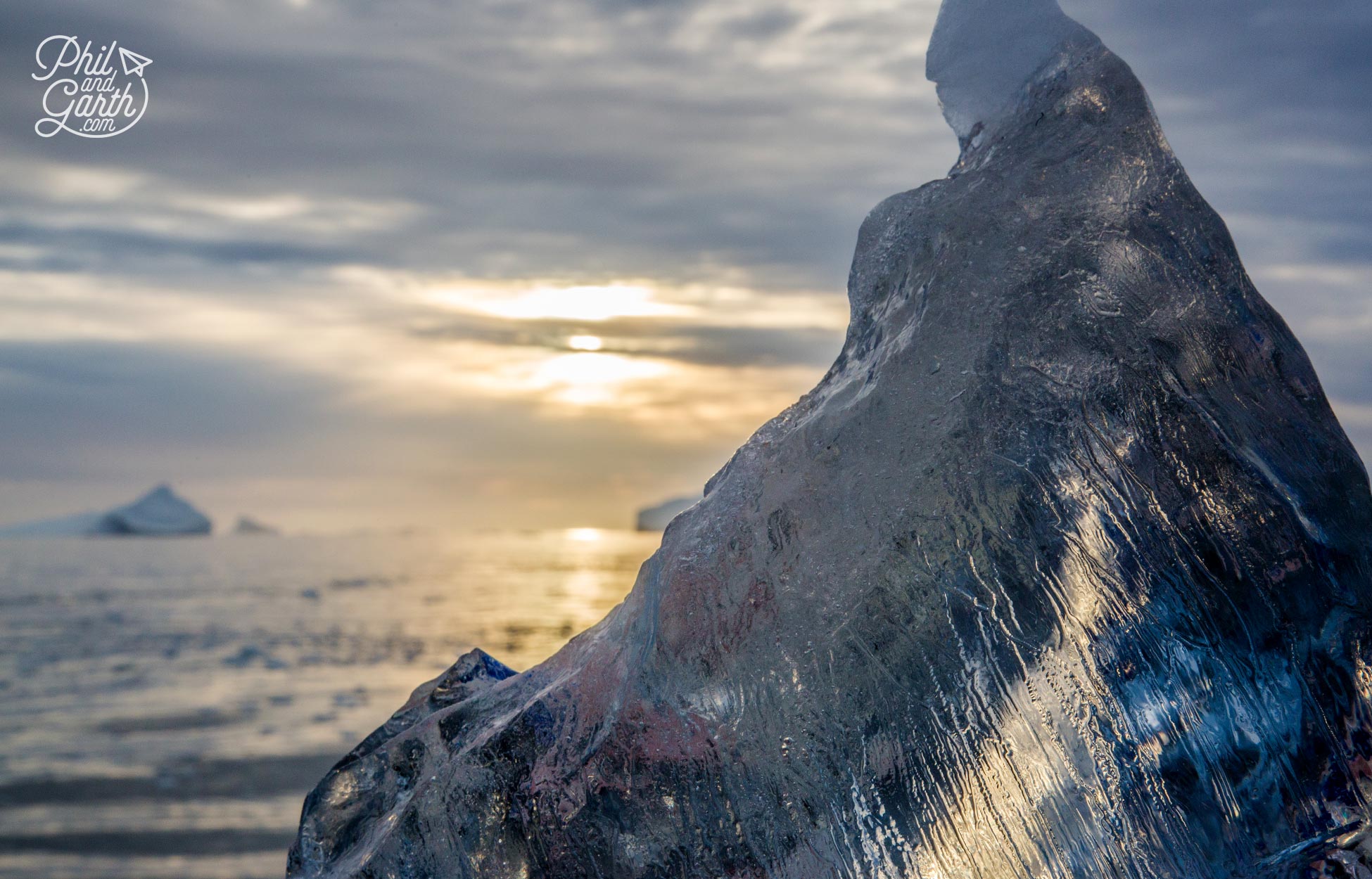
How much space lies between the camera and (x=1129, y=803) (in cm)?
228

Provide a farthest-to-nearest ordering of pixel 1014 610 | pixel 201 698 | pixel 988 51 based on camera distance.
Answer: pixel 201 698 < pixel 988 51 < pixel 1014 610

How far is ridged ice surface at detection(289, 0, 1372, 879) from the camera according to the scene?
2.32 m

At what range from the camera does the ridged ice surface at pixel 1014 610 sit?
2320mm

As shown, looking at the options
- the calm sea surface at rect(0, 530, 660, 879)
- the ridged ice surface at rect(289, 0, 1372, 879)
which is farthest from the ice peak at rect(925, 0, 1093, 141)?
the calm sea surface at rect(0, 530, 660, 879)

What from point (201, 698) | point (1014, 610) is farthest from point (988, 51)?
point (201, 698)

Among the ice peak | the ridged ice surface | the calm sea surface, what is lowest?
the calm sea surface

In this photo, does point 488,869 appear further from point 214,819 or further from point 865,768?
point 214,819

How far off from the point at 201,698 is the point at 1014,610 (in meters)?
8.15

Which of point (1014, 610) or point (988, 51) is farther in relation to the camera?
point (988, 51)

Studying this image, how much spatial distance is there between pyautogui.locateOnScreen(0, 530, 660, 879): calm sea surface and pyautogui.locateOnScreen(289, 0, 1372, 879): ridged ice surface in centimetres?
293

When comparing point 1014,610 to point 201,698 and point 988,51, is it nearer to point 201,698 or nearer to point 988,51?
point 988,51

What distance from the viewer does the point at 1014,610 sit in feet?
7.81

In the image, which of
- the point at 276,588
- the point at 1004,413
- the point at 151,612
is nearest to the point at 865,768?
the point at 1004,413

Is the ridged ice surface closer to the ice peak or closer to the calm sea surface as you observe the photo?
the ice peak
